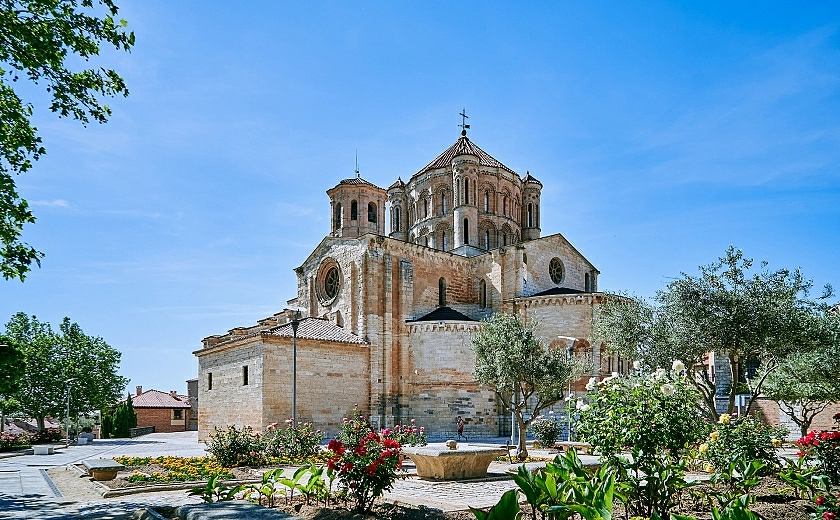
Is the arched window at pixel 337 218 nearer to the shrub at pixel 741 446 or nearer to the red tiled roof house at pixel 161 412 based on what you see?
the shrub at pixel 741 446

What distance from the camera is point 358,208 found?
3866 cm

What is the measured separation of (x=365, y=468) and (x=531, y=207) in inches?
1521

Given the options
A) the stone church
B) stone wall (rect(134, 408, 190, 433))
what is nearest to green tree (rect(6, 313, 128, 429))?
the stone church

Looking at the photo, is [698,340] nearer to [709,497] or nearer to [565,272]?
[709,497]

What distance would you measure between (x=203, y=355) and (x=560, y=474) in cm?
2989

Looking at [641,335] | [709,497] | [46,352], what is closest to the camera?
[709,497]

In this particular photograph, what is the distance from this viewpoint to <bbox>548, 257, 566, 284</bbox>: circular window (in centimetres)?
3897

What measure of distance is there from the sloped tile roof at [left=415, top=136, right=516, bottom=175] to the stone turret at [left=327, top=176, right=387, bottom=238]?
5.71 metres

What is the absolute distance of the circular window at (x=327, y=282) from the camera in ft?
122

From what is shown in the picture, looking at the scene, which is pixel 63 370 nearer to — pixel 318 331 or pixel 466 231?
pixel 318 331

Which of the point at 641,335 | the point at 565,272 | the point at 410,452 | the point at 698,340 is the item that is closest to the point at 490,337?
the point at 641,335

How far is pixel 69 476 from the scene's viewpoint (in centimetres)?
1702

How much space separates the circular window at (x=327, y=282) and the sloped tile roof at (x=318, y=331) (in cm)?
218

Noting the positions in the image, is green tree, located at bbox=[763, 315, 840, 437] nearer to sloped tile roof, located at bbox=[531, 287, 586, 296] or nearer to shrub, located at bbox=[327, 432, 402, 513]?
sloped tile roof, located at bbox=[531, 287, 586, 296]
